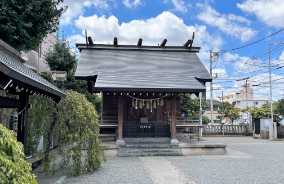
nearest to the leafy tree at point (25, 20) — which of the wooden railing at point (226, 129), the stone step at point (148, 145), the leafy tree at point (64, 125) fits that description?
the leafy tree at point (64, 125)

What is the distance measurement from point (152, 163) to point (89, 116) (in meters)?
3.63

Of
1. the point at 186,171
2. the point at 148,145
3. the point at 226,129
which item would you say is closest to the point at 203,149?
the point at 148,145

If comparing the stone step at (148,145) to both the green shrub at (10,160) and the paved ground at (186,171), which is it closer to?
the paved ground at (186,171)

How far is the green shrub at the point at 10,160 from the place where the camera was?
9.69 ft

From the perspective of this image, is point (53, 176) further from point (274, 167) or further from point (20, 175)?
point (274, 167)

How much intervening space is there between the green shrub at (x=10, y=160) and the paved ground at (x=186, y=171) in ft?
13.1

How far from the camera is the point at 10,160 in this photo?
10.0 ft

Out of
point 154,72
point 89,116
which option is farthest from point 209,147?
point 89,116

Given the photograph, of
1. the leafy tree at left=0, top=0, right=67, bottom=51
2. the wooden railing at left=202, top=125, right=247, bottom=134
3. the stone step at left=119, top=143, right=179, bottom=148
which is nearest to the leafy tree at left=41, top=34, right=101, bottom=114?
the leafy tree at left=0, top=0, right=67, bottom=51

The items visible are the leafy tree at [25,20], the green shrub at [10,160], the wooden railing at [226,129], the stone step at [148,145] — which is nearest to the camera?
the green shrub at [10,160]

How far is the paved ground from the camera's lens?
7.12 meters

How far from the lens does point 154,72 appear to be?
1393 cm

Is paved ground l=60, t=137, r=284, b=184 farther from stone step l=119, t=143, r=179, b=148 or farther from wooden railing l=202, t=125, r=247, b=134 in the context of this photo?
wooden railing l=202, t=125, r=247, b=134

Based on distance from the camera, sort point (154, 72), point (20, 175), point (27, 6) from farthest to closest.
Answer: point (154, 72) < point (27, 6) < point (20, 175)
